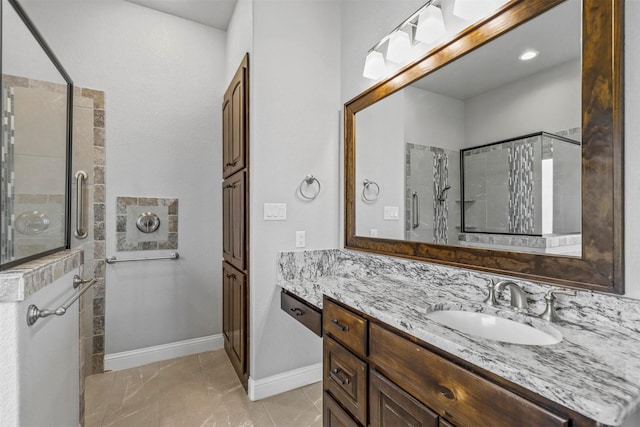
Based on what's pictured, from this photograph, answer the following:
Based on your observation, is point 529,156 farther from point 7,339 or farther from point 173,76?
point 173,76

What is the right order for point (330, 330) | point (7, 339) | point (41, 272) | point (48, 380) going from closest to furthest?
point (7, 339) → point (41, 272) → point (48, 380) → point (330, 330)

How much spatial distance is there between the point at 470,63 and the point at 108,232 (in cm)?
272

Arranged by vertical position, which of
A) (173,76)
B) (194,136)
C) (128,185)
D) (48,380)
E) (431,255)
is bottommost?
(48,380)

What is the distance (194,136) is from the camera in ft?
9.23

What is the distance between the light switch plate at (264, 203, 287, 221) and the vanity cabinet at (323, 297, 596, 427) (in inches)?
29.3

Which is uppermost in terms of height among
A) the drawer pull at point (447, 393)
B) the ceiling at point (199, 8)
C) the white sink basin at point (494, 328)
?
the ceiling at point (199, 8)

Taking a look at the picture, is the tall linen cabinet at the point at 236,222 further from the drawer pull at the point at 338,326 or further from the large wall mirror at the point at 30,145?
the large wall mirror at the point at 30,145

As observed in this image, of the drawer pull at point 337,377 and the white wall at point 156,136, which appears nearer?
the drawer pull at point 337,377

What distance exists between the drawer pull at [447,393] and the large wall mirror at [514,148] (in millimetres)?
576

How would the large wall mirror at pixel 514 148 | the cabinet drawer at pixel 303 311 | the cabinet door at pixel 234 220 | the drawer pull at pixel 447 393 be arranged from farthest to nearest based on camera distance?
the cabinet door at pixel 234 220
the cabinet drawer at pixel 303 311
the large wall mirror at pixel 514 148
the drawer pull at pixel 447 393

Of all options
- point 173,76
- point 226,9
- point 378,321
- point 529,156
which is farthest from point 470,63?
point 173,76

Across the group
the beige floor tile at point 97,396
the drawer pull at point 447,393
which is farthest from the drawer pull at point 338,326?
the beige floor tile at point 97,396

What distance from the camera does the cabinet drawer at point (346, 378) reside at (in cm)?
129

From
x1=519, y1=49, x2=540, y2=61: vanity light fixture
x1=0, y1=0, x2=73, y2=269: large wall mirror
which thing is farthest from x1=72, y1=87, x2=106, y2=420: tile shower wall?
x1=519, y1=49, x2=540, y2=61: vanity light fixture
